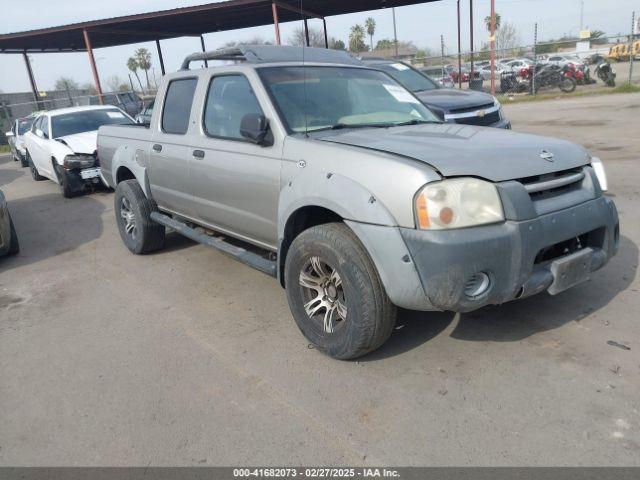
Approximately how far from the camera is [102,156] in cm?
639

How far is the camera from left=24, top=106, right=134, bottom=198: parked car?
956cm

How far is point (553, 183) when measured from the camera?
2943 millimetres

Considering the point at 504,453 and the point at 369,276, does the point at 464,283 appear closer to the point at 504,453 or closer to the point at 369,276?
the point at 369,276

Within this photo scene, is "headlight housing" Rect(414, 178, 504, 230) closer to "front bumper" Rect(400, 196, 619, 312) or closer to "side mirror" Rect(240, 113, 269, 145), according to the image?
"front bumper" Rect(400, 196, 619, 312)

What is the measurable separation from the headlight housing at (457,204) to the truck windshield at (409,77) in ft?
23.2

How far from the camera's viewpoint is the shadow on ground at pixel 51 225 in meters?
6.39

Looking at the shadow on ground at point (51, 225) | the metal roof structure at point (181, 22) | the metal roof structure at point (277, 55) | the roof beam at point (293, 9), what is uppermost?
the metal roof structure at point (181, 22)

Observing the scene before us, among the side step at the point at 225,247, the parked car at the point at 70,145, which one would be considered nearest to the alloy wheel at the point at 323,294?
the side step at the point at 225,247

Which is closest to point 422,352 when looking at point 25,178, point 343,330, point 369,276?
point 343,330

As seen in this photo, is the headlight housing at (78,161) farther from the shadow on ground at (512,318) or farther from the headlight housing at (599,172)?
the headlight housing at (599,172)

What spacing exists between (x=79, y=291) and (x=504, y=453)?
4.08 metres

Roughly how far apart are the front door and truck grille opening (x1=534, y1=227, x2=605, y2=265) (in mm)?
1733

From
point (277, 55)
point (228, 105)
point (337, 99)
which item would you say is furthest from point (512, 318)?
point (277, 55)

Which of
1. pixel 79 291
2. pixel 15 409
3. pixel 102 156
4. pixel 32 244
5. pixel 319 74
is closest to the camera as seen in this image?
pixel 15 409
